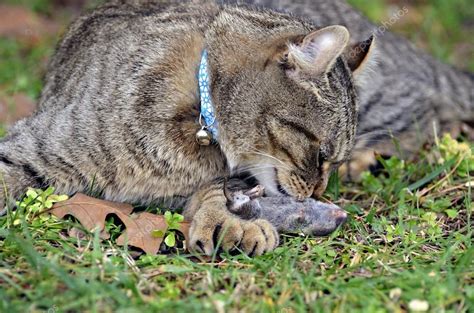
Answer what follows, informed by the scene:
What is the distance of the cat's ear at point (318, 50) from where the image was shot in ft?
10.8

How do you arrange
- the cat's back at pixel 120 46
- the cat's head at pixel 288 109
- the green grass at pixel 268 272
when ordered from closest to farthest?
the green grass at pixel 268 272 → the cat's head at pixel 288 109 → the cat's back at pixel 120 46

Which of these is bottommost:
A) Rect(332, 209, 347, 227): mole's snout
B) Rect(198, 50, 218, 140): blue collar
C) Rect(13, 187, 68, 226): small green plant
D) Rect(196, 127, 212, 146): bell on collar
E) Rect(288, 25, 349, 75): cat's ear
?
Rect(332, 209, 347, 227): mole's snout

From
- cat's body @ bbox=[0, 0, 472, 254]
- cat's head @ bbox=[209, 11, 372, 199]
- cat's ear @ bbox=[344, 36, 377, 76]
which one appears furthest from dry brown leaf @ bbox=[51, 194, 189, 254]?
cat's ear @ bbox=[344, 36, 377, 76]

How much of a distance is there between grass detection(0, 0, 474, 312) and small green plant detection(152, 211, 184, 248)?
15 cm

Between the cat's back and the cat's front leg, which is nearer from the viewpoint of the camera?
the cat's front leg

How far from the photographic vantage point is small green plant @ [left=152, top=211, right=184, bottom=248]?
3.33 m

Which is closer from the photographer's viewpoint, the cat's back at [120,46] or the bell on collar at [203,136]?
the bell on collar at [203,136]

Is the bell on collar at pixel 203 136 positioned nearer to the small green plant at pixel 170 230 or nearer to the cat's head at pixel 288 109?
the cat's head at pixel 288 109

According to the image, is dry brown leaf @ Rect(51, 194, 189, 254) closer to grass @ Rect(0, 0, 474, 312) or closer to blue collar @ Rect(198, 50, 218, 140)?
grass @ Rect(0, 0, 474, 312)

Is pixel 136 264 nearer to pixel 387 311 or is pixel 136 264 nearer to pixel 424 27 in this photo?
pixel 387 311

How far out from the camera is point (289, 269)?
302cm

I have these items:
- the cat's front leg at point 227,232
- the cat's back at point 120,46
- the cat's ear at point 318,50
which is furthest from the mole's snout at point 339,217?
the cat's back at point 120,46

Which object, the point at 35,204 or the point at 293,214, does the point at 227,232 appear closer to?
the point at 293,214

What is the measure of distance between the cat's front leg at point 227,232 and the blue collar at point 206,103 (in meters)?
0.38
